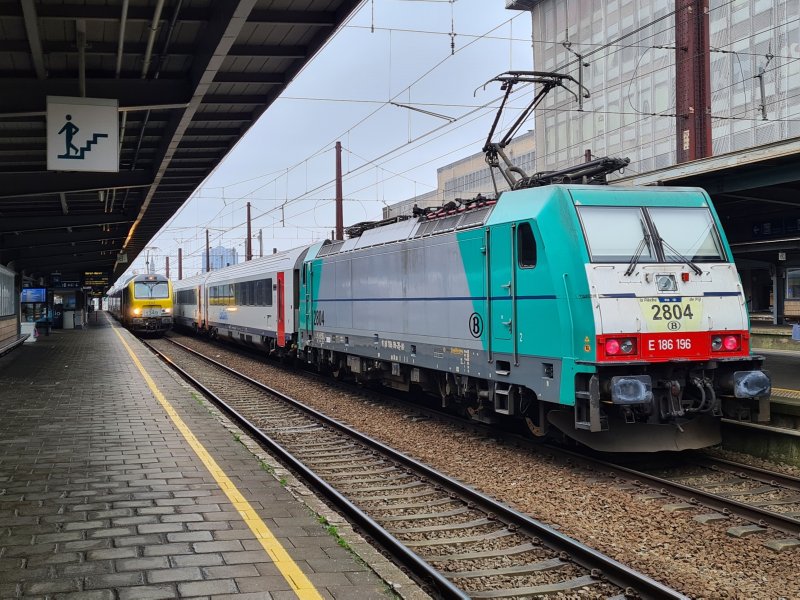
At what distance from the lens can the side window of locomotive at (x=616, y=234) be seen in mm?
8000

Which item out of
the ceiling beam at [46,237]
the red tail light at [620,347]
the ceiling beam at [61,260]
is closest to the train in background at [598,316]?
the red tail light at [620,347]

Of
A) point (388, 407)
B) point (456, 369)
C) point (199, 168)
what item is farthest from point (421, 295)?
point (199, 168)

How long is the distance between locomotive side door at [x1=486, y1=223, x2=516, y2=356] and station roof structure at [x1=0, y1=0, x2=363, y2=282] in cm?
333

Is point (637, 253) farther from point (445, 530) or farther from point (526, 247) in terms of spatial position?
point (445, 530)

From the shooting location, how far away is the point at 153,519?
578cm

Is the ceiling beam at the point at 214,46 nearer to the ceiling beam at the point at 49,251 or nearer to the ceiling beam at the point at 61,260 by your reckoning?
the ceiling beam at the point at 49,251

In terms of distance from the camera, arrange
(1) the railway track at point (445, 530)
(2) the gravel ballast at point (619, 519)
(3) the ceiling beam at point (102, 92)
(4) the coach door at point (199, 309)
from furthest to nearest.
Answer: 1. (4) the coach door at point (199, 309)
2. (3) the ceiling beam at point (102, 92)
3. (2) the gravel ballast at point (619, 519)
4. (1) the railway track at point (445, 530)

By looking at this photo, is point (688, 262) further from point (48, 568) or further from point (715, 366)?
point (48, 568)

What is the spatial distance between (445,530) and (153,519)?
2369mm

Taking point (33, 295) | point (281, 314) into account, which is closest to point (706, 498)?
point (281, 314)

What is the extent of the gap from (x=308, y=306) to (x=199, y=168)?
4132mm

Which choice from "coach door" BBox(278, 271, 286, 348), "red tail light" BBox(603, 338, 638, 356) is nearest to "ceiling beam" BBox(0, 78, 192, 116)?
"red tail light" BBox(603, 338, 638, 356)

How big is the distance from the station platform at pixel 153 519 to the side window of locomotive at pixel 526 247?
3.69m

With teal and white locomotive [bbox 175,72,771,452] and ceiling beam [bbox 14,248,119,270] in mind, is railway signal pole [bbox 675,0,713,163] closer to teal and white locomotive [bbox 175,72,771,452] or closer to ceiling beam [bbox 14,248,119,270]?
teal and white locomotive [bbox 175,72,771,452]
